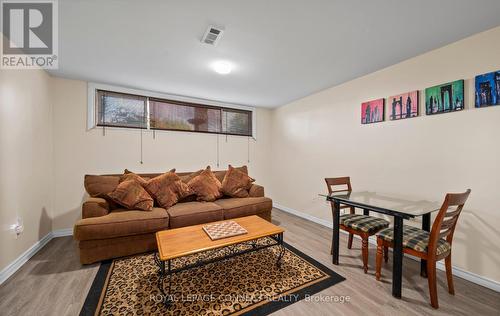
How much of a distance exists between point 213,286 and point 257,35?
242 centimetres

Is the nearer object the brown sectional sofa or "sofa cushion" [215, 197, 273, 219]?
the brown sectional sofa

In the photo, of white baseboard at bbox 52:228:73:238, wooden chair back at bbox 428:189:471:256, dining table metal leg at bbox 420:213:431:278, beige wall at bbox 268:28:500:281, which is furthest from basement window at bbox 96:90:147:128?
dining table metal leg at bbox 420:213:431:278

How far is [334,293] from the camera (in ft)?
5.49

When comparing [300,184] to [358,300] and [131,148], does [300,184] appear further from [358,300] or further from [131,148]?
[131,148]

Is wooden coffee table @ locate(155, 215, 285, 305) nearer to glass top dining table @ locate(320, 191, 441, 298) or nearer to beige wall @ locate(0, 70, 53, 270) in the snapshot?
glass top dining table @ locate(320, 191, 441, 298)

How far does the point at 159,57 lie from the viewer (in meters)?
2.26

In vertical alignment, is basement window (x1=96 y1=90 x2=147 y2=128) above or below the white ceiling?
below

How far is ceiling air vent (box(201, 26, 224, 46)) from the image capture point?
1758 mm

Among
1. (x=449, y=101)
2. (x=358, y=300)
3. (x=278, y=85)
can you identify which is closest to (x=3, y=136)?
(x=278, y=85)

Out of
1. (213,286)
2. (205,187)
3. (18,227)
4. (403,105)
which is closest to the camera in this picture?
(213,286)

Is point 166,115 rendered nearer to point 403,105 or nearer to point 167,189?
point 167,189

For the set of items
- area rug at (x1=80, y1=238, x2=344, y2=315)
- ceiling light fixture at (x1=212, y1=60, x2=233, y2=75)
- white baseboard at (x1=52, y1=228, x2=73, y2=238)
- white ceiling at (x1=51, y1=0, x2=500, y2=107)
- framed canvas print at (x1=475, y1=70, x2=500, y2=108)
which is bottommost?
area rug at (x1=80, y1=238, x2=344, y2=315)

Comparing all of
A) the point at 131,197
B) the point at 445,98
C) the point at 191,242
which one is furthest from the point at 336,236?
the point at 131,197

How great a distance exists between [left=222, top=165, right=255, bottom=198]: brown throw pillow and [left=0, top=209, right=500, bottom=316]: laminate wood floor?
1529 millimetres
